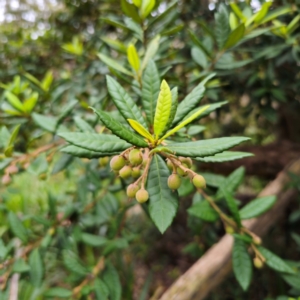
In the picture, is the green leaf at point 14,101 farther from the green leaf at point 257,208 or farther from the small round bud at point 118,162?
the green leaf at point 257,208

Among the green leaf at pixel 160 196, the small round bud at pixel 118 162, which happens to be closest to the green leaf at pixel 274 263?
the green leaf at pixel 160 196

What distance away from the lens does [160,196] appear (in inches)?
23.2

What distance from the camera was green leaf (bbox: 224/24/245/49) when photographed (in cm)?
84

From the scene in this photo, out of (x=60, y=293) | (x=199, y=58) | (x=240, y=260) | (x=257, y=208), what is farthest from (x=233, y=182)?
(x=60, y=293)

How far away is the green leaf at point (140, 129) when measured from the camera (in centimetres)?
51

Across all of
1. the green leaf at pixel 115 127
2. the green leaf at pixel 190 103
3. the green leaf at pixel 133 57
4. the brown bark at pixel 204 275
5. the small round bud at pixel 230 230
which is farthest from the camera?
the brown bark at pixel 204 275

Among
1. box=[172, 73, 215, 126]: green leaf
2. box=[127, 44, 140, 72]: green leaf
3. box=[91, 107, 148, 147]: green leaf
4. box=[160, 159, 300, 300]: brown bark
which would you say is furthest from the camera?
box=[160, 159, 300, 300]: brown bark

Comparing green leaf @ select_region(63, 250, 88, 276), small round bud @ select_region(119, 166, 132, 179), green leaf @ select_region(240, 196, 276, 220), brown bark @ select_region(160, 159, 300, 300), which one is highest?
small round bud @ select_region(119, 166, 132, 179)

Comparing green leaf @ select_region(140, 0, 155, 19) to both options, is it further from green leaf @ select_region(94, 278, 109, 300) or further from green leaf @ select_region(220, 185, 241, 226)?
green leaf @ select_region(94, 278, 109, 300)

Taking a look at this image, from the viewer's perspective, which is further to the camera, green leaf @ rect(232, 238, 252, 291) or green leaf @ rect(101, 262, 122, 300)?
green leaf @ rect(101, 262, 122, 300)

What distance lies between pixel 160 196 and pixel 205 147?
127 millimetres

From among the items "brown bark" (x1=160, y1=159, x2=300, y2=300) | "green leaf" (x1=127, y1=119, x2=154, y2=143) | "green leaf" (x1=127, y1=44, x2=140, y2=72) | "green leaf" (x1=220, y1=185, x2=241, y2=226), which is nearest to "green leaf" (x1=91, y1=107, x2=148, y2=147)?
"green leaf" (x1=127, y1=119, x2=154, y2=143)

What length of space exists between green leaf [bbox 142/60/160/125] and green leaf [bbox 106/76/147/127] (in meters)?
0.04

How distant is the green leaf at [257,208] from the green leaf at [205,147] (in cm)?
47
